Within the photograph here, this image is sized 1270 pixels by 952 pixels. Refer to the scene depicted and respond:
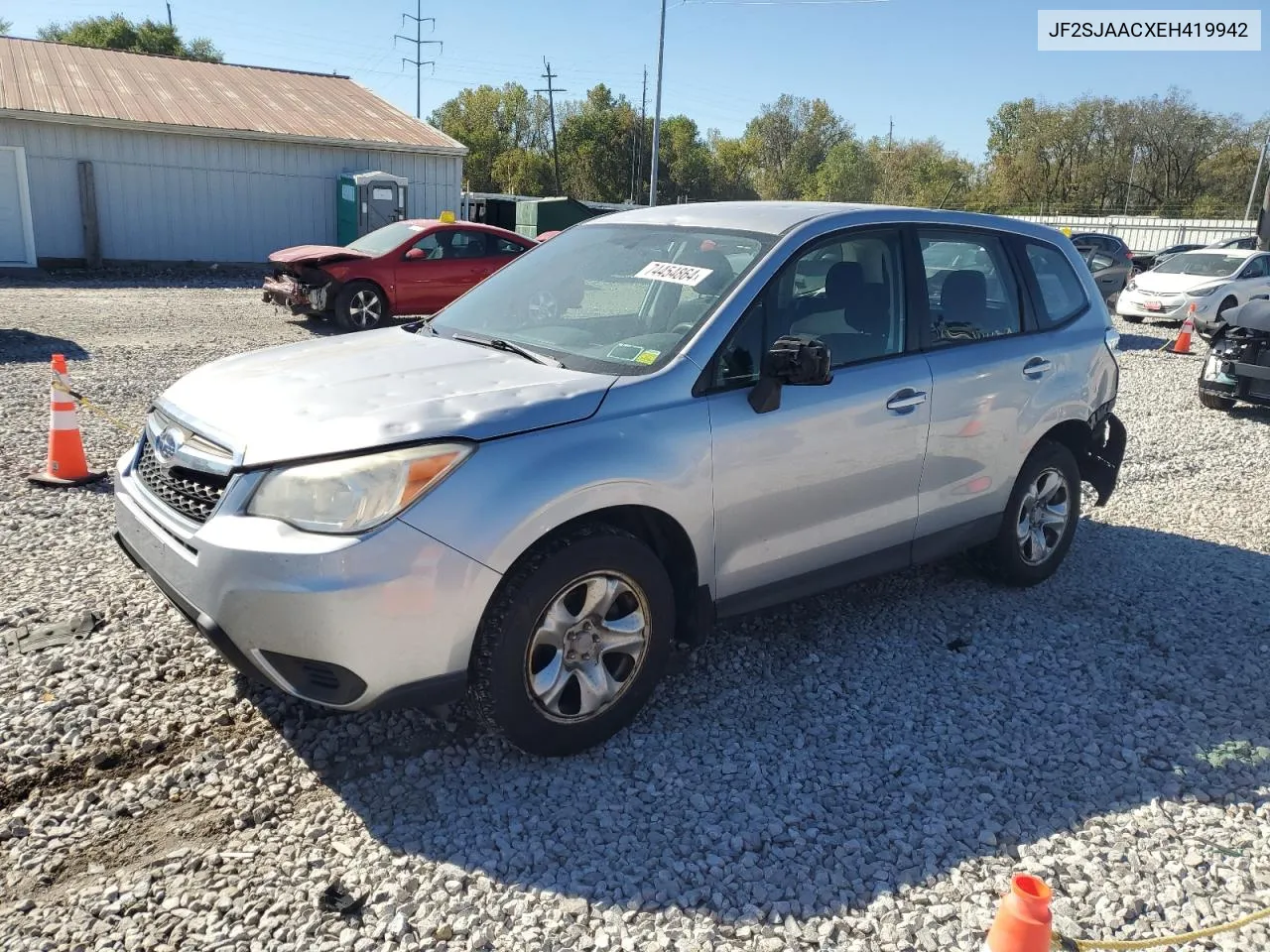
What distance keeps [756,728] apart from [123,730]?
89.5 inches

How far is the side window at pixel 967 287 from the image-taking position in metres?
4.46

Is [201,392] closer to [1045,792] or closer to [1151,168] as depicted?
[1045,792]

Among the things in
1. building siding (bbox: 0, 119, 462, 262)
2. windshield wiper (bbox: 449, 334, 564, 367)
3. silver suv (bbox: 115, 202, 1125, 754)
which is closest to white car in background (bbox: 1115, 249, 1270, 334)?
silver suv (bbox: 115, 202, 1125, 754)

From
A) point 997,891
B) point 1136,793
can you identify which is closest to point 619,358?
point 997,891

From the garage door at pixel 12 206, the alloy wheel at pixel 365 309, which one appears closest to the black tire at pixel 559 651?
the alloy wheel at pixel 365 309

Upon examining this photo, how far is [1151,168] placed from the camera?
64375 millimetres

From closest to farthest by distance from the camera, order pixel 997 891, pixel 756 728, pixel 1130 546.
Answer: pixel 997 891 < pixel 756 728 < pixel 1130 546

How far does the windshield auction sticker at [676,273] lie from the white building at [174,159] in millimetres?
21768

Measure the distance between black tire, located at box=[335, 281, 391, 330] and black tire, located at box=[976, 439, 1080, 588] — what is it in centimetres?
1021

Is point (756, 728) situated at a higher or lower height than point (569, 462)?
lower

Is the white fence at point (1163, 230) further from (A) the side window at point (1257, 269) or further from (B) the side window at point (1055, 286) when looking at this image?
(B) the side window at point (1055, 286)

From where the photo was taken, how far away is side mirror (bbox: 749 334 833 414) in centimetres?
344

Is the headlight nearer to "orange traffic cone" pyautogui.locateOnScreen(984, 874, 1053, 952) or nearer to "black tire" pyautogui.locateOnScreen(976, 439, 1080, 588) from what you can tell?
"orange traffic cone" pyautogui.locateOnScreen(984, 874, 1053, 952)

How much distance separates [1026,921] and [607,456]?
5.73 ft
